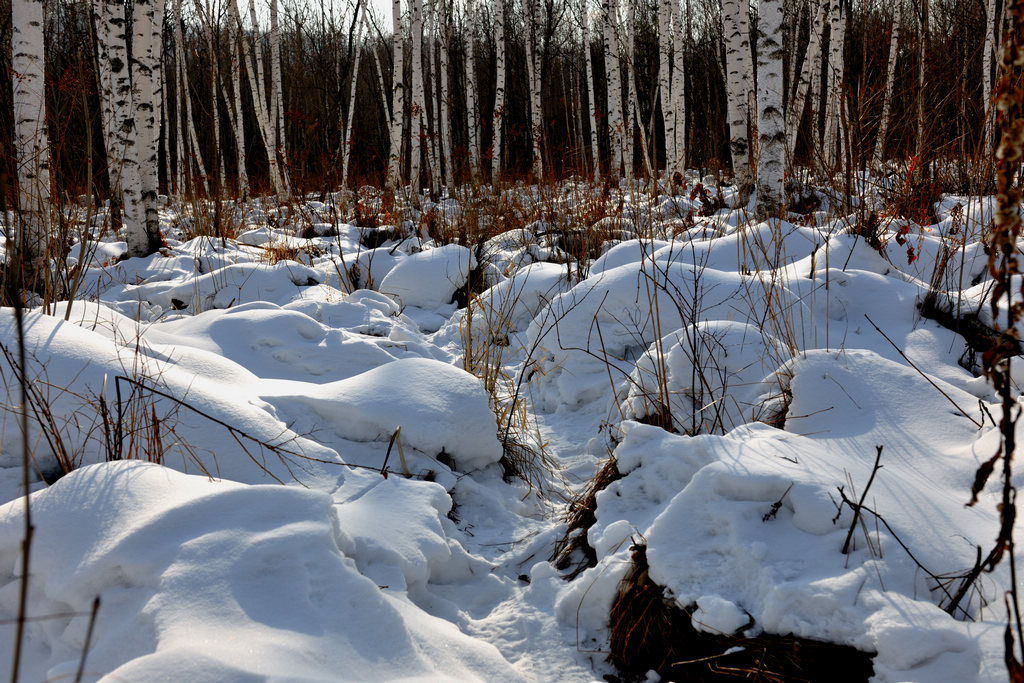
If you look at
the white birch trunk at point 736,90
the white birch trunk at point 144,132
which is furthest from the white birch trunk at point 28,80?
the white birch trunk at point 736,90

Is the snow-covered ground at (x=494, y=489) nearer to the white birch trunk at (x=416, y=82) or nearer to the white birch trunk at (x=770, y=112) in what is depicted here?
the white birch trunk at (x=770, y=112)

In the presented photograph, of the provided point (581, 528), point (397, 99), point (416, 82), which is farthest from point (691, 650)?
point (416, 82)

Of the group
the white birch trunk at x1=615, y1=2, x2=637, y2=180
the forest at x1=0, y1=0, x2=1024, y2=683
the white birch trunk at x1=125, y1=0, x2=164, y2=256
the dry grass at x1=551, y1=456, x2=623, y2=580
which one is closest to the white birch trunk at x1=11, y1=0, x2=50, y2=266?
the forest at x1=0, y1=0, x2=1024, y2=683

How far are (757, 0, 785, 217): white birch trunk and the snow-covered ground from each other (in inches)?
65.1

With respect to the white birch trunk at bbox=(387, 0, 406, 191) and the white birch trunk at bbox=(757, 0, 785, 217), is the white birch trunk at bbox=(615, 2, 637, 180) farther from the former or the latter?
the white birch trunk at bbox=(387, 0, 406, 191)

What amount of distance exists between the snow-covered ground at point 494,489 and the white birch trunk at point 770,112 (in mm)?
1652

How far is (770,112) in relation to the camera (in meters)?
4.75

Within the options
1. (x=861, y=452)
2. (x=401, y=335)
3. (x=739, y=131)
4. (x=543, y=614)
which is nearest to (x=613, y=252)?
(x=401, y=335)

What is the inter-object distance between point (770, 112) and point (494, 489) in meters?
3.77

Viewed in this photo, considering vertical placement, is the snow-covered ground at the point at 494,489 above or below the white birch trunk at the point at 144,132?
below

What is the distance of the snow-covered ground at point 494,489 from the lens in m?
1.25

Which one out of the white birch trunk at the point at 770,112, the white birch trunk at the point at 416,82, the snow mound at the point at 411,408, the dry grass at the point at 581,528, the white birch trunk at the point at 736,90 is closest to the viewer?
the dry grass at the point at 581,528

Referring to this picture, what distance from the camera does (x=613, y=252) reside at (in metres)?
3.97

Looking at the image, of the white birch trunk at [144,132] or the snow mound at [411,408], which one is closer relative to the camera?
the snow mound at [411,408]
